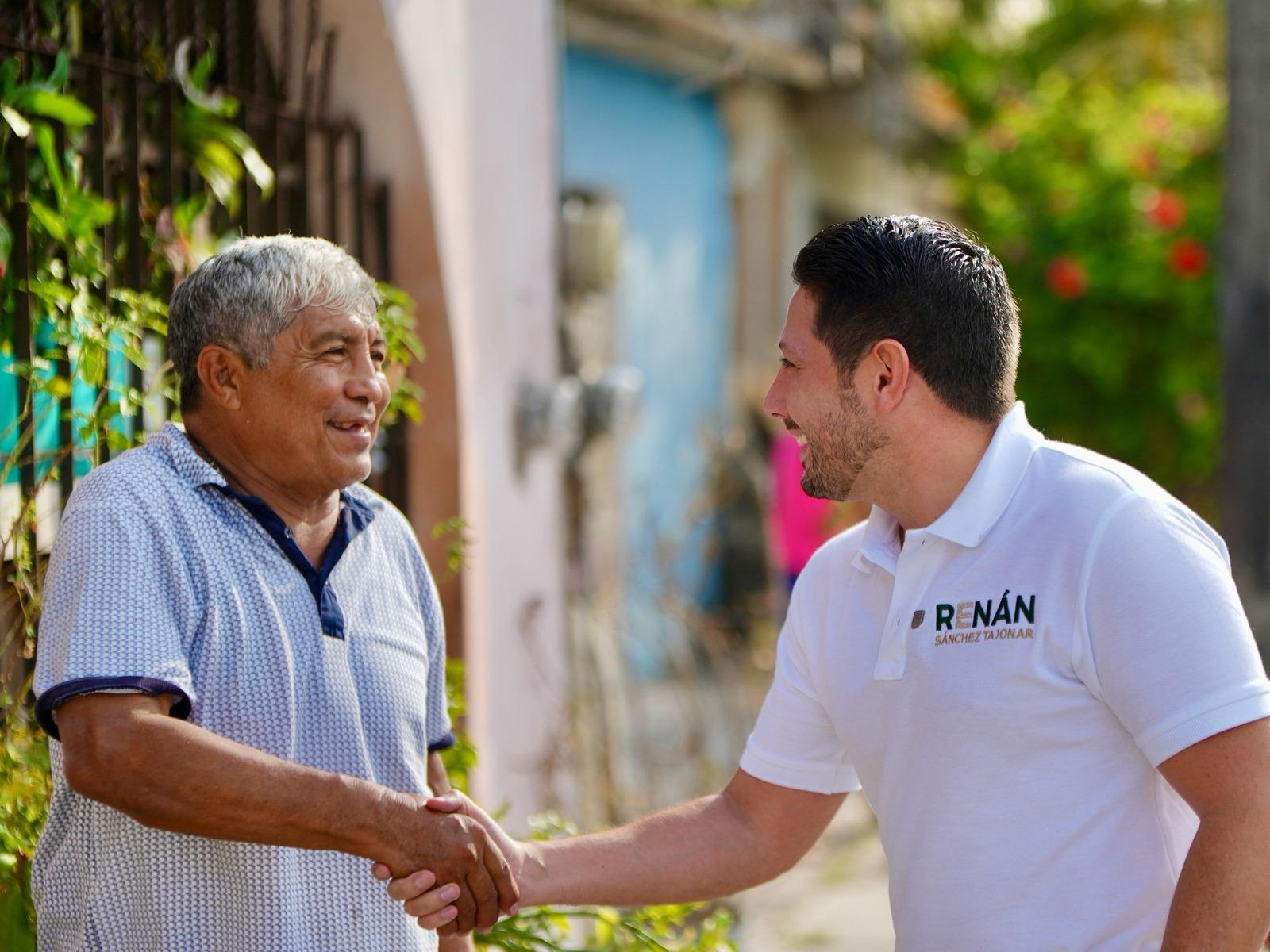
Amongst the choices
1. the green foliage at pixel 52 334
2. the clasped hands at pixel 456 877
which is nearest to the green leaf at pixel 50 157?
the green foliage at pixel 52 334

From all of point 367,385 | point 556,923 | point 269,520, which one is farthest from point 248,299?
point 556,923

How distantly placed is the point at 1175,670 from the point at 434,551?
2.52 m

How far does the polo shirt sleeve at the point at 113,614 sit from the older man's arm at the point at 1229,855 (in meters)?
1.34

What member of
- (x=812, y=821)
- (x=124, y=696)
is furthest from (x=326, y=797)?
(x=812, y=821)

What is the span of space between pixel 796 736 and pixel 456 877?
2.06 feet

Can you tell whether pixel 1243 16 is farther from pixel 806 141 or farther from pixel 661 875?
pixel 806 141

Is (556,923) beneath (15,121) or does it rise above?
beneath

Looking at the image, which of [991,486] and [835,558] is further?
[835,558]

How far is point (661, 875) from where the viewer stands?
2.69m

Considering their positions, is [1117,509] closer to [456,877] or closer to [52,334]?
[456,877]

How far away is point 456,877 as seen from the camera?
236 cm

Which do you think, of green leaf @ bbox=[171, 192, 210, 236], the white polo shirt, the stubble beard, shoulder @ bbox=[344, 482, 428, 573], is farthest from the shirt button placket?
green leaf @ bbox=[171, 192, 210, 236]

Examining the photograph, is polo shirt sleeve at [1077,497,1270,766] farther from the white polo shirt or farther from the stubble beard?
the stubble beard

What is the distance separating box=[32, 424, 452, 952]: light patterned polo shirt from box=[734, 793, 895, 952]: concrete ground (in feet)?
9.83
